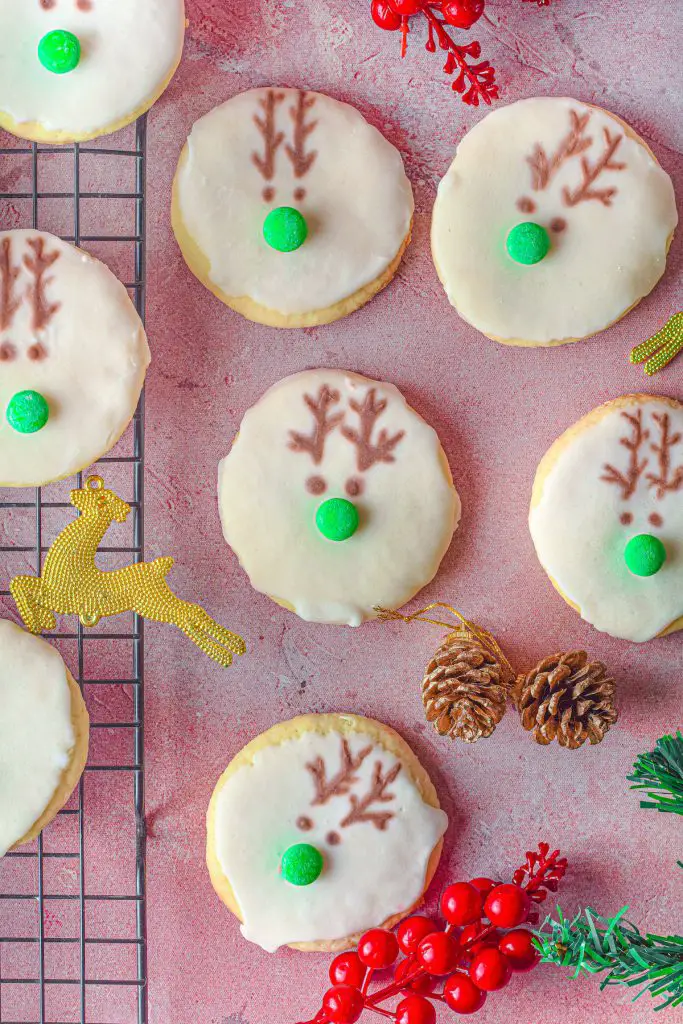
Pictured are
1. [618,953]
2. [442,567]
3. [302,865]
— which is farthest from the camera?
[442,567]

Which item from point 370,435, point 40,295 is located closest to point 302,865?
point 370,435

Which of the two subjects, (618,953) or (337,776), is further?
(337,776)

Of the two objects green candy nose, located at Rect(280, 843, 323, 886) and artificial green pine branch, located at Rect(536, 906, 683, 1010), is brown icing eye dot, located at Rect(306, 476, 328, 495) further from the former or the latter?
artificial green pine branch, located at Rect(536, 906, 683, 1010)

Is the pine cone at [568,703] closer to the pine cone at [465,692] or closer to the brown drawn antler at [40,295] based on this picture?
the pine cone at [465,692]

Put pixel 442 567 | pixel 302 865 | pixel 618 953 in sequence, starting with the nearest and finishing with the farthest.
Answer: pixel 618 953 → pixel 302 865 → pixel 442 567

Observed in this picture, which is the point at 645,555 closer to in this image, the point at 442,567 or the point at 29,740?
the point at 442,567

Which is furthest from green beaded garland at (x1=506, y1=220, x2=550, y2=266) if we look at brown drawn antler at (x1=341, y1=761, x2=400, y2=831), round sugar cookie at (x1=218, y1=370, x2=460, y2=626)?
brown drawn antler at (x1=341, y1=761, x2=400, y2=831)

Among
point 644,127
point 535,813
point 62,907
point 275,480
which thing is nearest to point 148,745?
point 62,907
